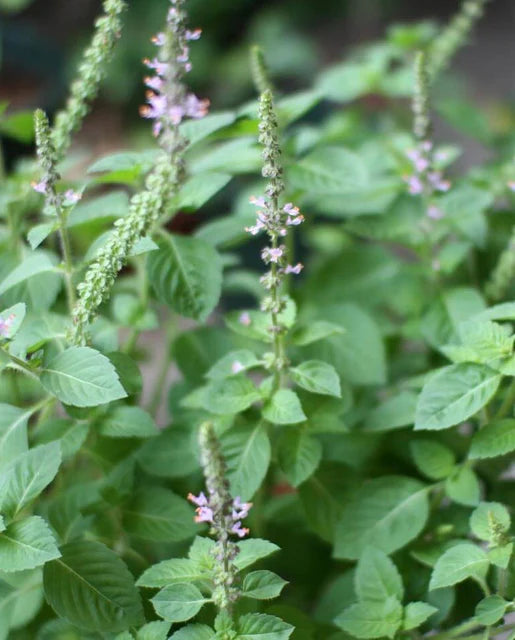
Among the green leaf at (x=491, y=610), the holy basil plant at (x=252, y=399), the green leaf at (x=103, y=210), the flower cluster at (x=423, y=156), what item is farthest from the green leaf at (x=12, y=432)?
the flower cluster at (x=423, y=156)

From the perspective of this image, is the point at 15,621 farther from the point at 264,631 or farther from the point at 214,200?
the point at 214,200

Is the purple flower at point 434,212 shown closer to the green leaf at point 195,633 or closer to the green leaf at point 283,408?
the green leaf at point 283,408

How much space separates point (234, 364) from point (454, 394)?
22 cm

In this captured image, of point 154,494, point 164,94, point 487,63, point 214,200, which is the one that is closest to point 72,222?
point 164,94

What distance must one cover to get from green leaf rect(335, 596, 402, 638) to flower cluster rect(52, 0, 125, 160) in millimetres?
546

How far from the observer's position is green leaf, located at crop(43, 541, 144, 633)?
2.49ft

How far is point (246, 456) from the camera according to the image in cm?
84

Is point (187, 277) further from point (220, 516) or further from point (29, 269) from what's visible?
point (220, 516)

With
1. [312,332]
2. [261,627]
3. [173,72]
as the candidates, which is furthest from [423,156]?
[261,627]

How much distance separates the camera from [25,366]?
2.53 feet

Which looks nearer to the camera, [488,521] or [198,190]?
[488,521]

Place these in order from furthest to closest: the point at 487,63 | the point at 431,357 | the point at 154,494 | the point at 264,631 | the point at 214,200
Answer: the point at 487,63 → the point at 214,200 → the point at 431,357 → the point at 154,494 → the point at 264,631

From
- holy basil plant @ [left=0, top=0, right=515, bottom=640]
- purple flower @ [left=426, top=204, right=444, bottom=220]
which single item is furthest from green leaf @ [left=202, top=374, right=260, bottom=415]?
purple flower @ [left=426, top=204, right=444, bottom=220]

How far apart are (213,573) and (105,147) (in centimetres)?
209
